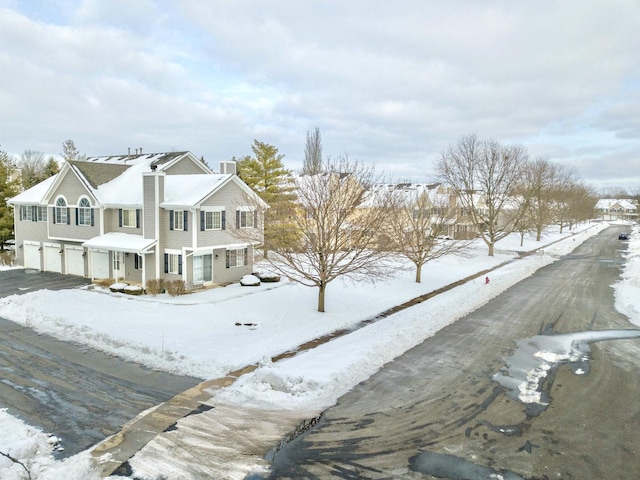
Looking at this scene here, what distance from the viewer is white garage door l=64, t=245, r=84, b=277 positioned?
31812 mm

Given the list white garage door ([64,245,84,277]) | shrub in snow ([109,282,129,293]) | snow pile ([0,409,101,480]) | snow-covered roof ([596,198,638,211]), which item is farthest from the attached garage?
snow-covered roof ([596,198,638,211])

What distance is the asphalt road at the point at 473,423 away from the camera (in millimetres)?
8453

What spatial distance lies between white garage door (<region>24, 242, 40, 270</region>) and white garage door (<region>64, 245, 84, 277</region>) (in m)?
3.37

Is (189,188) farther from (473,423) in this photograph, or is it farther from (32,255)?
(473,423)

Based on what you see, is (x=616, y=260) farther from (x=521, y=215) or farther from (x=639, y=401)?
(x=639, y=401)

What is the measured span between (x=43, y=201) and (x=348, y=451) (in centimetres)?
3262

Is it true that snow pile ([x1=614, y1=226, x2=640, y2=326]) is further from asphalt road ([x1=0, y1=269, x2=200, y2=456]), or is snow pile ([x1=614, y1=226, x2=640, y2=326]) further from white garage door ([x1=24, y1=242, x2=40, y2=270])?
white garage door ([x1=24, y1=242, x2=40, y2=270])

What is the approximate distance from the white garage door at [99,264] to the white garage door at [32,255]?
6.94m

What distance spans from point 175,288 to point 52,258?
1439 centimetres

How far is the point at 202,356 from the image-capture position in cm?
1493

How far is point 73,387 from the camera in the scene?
1248 centimetres

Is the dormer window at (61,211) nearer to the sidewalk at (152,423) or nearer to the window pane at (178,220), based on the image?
the window pane at (178,220)

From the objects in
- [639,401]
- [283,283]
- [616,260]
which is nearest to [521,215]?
[616,260]

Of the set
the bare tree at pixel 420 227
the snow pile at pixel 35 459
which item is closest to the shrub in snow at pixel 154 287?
the bare tree at pixel 420 227
